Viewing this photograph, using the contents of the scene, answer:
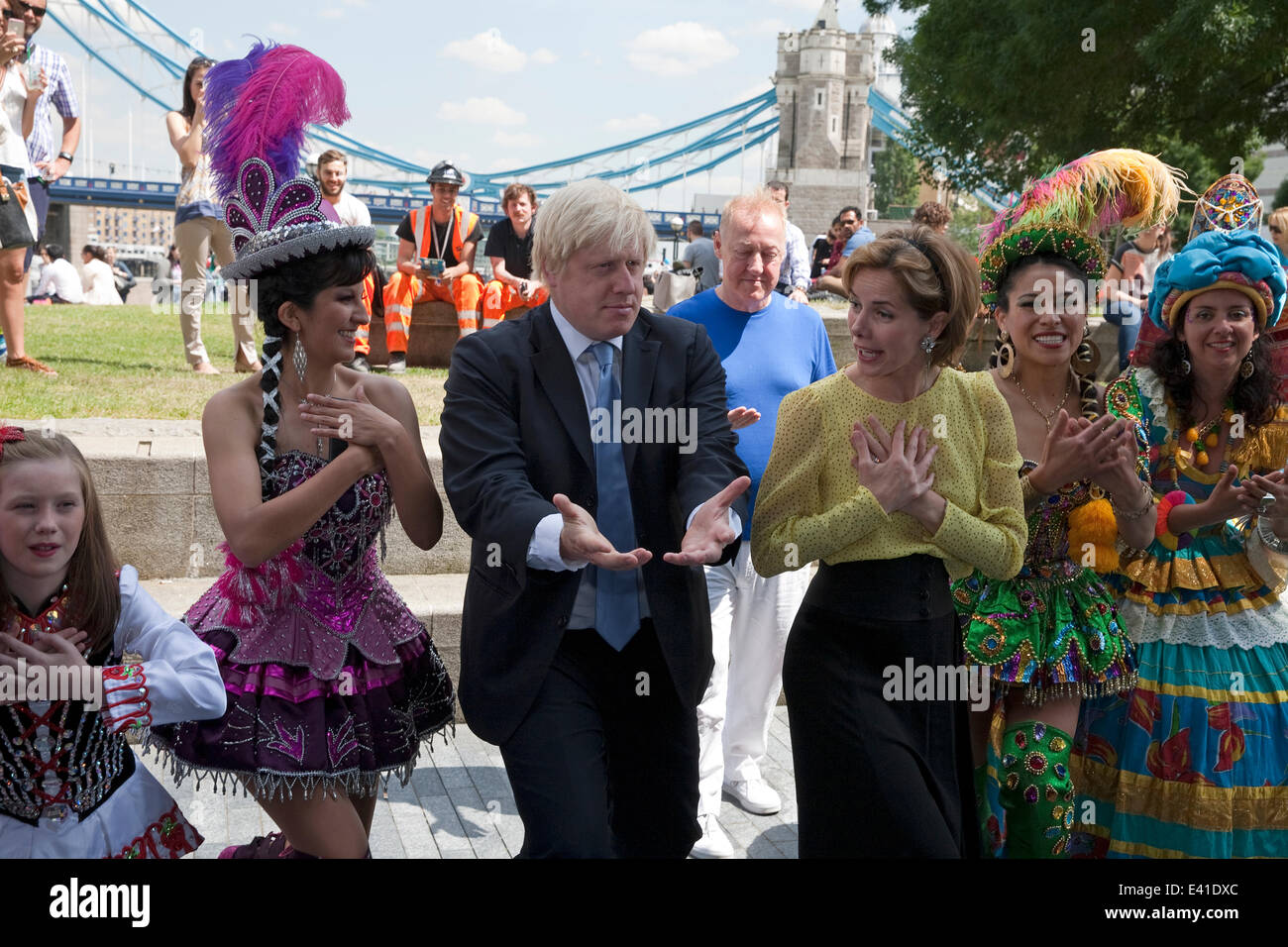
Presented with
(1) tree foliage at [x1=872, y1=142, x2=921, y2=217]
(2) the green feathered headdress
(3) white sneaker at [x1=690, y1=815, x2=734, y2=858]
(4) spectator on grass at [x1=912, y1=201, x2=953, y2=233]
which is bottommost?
(3) white sneaker at [x1=690, y1=815, x2=734, y2=858]

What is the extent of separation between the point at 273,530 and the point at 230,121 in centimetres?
116

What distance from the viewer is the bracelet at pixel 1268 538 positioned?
12.0 ft

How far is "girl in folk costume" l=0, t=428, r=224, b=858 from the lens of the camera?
2.65 m

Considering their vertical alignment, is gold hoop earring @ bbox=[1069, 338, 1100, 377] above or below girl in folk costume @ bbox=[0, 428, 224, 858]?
above

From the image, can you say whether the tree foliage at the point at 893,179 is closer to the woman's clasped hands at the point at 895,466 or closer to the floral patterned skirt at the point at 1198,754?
the floral patterned skirt at the point at 1198,754

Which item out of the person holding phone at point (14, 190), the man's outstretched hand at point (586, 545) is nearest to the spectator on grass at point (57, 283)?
the person holding phone at point (14, 190)

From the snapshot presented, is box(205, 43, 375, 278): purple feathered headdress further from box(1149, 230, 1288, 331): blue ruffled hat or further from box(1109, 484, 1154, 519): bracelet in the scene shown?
box(1149, 230, 1288, 331): blue ruffled hat

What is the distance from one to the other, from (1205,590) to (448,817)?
2.58m

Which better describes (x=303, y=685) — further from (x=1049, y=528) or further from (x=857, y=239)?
(x=857, y=239)

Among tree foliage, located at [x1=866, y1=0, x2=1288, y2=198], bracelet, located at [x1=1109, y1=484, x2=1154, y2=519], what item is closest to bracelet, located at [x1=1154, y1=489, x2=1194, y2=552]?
bracelet, located at [x1=1109, y1=484, x2=1154, y2=519]

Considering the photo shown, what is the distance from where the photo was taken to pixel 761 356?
4488mm

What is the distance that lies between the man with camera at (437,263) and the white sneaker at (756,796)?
5.77 m

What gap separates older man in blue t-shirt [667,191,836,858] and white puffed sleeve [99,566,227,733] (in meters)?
1.98
